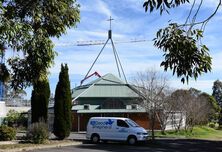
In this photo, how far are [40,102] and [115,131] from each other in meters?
6.21

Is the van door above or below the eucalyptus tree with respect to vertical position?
below

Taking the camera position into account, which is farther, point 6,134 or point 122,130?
point 122,130

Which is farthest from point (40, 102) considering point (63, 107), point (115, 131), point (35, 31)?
point (35, 31)

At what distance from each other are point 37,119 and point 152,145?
9.10 m

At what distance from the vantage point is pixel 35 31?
1509cm

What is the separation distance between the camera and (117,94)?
2611 inches

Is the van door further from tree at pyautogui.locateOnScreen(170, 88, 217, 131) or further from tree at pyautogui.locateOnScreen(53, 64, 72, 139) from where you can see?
tree at pyautogui.locateOnScreen(170, 88, 217, 131)

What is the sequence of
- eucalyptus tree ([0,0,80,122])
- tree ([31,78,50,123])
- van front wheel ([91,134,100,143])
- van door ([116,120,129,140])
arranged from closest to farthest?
eucalyptus tree ([0,0,80,122]) < van door ([116,120,129,140]) < tree ([31,78,50,123]) < van front wheel ([91,134,100,143])

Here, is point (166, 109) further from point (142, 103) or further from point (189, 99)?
point (189, 99)

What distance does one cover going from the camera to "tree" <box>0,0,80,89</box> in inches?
554

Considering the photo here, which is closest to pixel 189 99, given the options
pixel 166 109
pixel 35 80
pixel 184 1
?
pixel 166 109

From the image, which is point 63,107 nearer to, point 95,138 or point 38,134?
point 95,138

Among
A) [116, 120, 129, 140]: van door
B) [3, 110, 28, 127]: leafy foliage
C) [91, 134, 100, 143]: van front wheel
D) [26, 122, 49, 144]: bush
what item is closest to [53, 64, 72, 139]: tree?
[91, 134, 100, 143]: van front wheel

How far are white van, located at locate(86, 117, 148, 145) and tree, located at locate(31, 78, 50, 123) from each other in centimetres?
389
